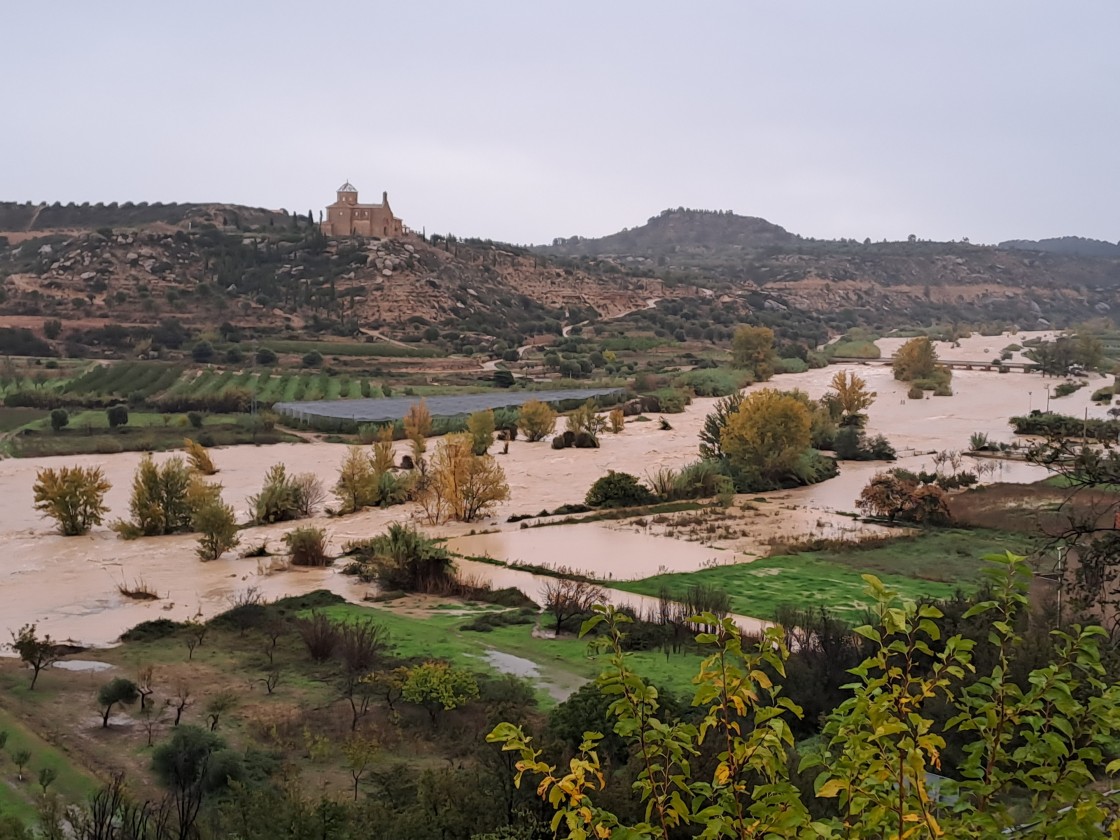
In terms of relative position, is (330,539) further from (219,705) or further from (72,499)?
(219,705)

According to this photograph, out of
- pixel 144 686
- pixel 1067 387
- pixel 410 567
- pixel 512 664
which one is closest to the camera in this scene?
pixel 144 686

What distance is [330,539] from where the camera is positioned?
842 inches

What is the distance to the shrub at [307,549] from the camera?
19.0 meters

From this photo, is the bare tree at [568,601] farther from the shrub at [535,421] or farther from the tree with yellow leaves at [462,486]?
the shrub at [535,421]

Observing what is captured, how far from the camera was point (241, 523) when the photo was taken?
2336cm

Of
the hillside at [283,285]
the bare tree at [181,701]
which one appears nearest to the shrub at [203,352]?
the hillside at [283,285]

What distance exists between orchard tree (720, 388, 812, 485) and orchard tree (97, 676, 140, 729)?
20.1 m

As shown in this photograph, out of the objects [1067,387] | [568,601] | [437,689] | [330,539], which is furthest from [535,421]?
[1067,387]

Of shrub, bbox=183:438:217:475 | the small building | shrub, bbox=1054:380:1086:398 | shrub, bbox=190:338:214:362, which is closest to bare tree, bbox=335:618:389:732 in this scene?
shrub, bbox=183:438:217:475

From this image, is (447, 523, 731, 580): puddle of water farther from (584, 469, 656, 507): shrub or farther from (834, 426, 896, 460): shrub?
(834, 426, 896, 460): shrub

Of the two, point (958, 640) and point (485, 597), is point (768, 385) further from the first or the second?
point (958, 640)

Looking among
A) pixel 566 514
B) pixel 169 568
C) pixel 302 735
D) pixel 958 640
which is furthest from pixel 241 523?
pixel 958 640

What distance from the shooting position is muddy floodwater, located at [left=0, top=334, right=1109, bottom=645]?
16453 mm

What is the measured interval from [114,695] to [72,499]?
13.2m
